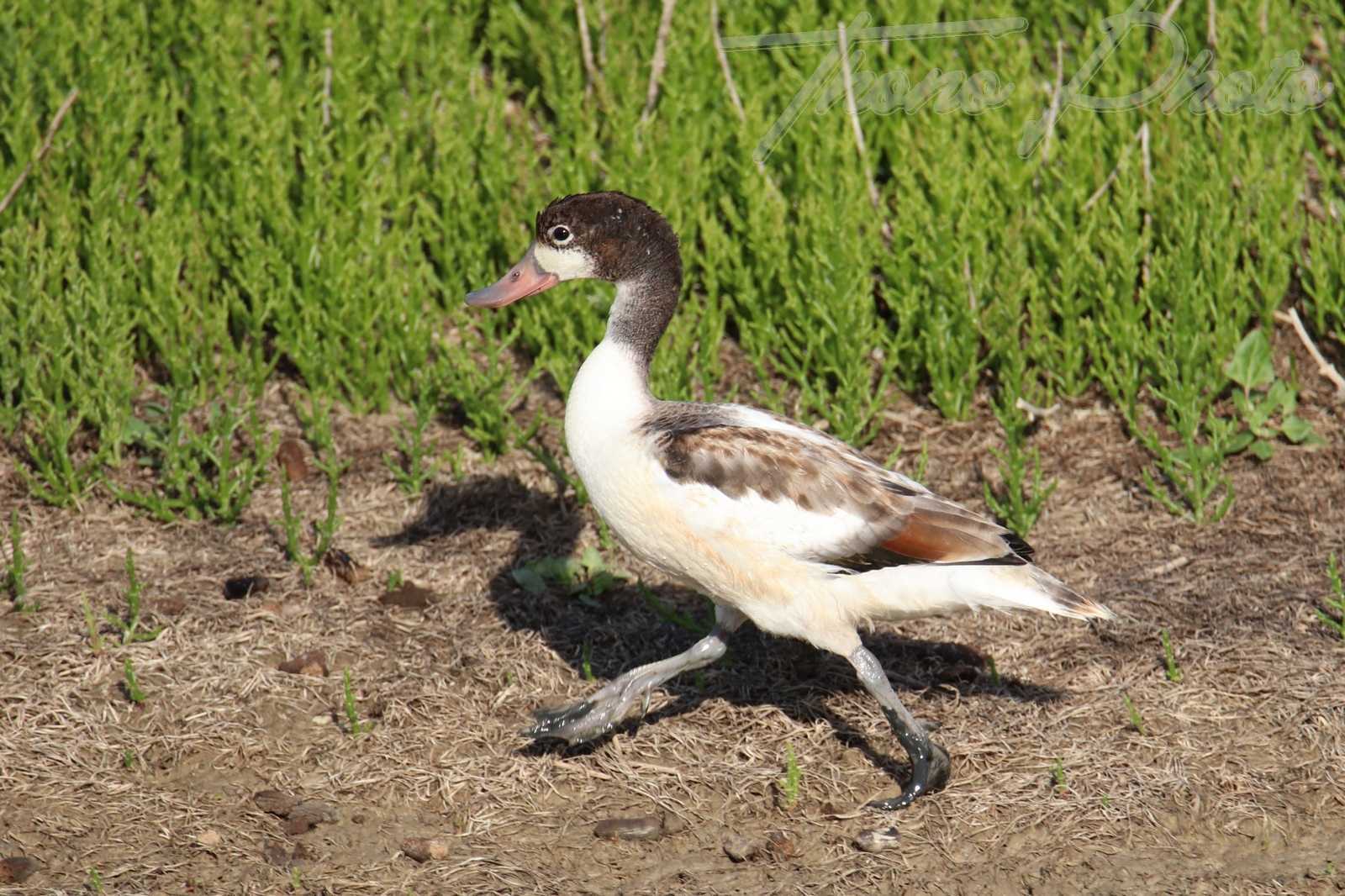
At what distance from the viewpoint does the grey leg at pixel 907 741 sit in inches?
163

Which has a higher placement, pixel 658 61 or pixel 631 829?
pixel 658 61

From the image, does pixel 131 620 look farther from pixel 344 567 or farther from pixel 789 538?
pixel 789 538

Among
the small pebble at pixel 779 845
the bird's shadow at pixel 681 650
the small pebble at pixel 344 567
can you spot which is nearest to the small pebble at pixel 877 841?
the small pebble at pixel 779 845

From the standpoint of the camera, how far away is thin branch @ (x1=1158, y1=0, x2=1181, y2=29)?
703cm

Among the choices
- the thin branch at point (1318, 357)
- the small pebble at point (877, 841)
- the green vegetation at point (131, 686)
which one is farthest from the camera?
the thin branch at point (1318, 357)

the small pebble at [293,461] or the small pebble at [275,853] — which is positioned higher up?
the small pebble at [293,461]

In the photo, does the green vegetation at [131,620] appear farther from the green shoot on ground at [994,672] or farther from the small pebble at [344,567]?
the green shoot on ground at [994,672]

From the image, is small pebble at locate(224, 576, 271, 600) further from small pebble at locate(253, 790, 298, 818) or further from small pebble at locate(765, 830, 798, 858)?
small pebble at locate(765, 830, 798, 858)

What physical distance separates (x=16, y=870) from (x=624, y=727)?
169 centimetres

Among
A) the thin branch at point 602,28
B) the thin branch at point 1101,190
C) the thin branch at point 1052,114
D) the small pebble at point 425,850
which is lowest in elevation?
the small pebble at point 425,850

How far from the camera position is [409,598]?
17.0 ft

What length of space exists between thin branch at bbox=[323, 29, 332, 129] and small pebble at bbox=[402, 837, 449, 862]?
162 inches

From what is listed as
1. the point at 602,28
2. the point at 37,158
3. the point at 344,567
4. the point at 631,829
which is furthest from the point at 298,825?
the point at 602,28

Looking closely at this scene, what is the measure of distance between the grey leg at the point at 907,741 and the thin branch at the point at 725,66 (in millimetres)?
3423
